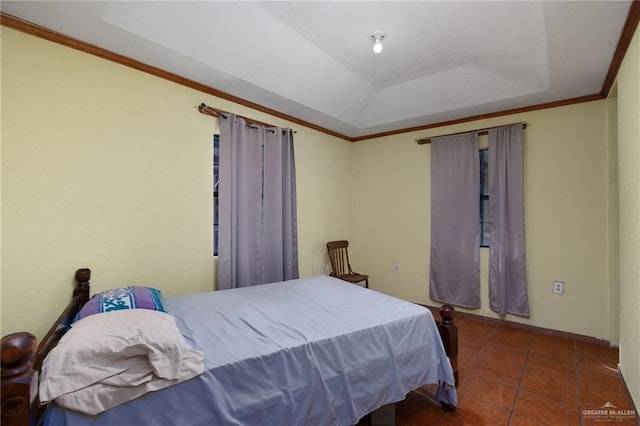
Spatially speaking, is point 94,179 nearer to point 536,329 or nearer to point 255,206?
point 255,206

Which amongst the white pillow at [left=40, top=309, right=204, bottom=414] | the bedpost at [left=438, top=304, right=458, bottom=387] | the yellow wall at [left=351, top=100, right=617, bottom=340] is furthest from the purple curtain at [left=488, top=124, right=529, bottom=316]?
the white pillow at [left=40, top=309, right=204, bottom=414]

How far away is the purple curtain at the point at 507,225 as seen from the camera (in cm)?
327

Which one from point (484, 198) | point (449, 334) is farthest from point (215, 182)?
point (484, 198)

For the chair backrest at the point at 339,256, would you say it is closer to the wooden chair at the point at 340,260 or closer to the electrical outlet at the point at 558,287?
the wooden chair at the point at 340,260

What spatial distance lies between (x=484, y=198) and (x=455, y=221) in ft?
1.41

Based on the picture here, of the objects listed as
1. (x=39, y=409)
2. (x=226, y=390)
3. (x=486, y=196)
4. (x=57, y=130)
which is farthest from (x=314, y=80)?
(x=39, y=409)

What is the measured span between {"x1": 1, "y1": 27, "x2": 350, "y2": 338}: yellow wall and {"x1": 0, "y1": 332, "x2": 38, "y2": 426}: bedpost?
1470 mm

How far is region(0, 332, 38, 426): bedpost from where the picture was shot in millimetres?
799

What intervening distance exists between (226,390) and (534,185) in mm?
3560

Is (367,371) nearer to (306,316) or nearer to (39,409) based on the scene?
(306,316)

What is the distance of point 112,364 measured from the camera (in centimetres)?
112

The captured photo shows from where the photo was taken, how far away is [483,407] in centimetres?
197

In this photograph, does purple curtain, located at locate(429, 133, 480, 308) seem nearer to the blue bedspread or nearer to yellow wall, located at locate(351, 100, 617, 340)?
yellow wall, located at locate(351, 100, 617, 340)

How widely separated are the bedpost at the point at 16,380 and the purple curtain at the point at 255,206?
2027 millimetres
